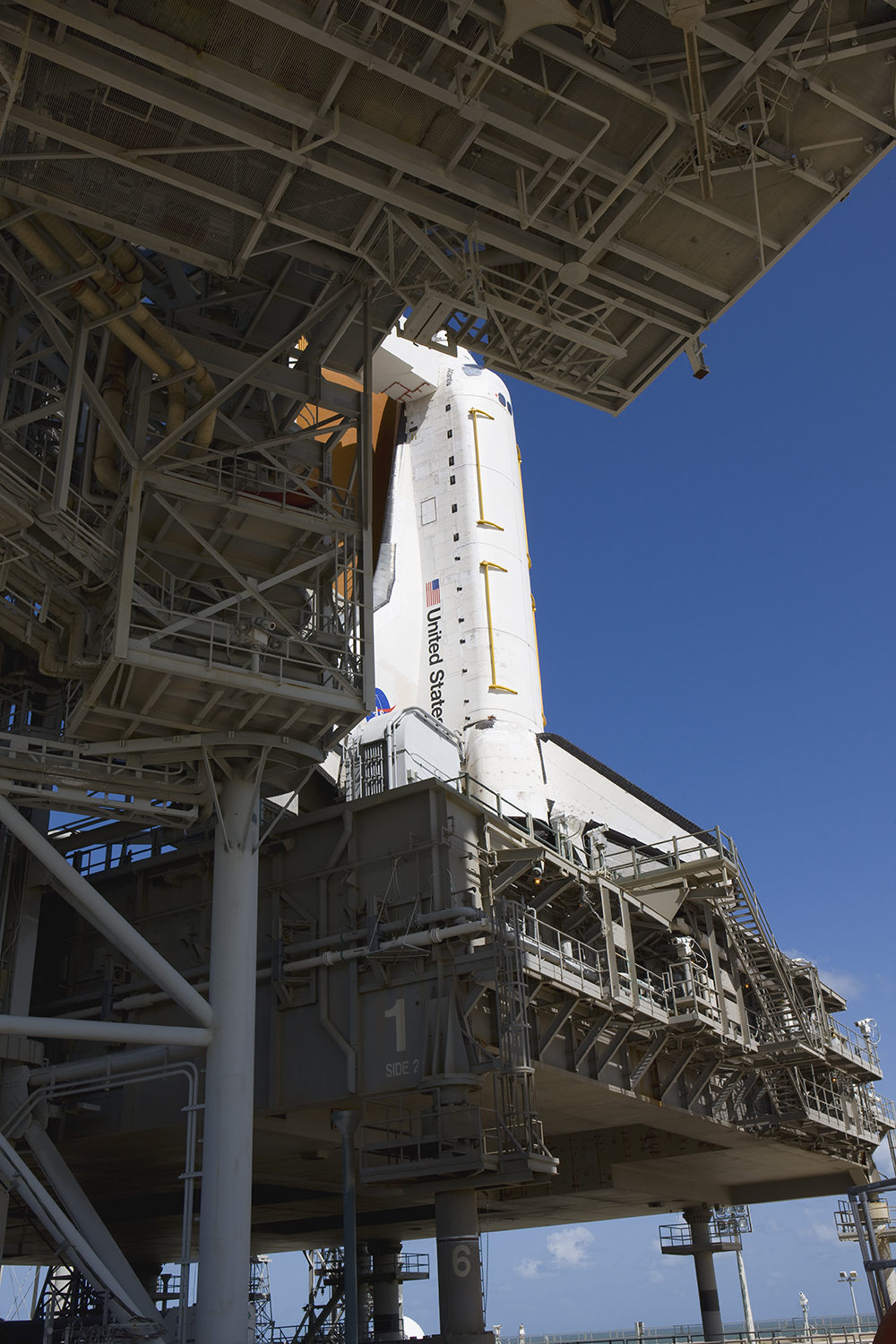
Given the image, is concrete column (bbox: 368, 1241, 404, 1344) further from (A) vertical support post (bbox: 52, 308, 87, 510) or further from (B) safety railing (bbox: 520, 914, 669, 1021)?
(A) vertical support post (bbox: 52, 308, 87, 510)

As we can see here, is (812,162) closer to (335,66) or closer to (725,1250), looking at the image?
(335,66)

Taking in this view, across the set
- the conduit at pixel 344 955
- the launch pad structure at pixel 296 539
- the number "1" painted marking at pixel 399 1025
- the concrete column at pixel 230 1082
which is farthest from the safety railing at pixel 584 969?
the concrete column at pixel 230 1082

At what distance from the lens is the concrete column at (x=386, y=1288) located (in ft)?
110

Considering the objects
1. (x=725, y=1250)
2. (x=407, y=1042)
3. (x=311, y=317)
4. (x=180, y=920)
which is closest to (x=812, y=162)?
(x=311, y=317)

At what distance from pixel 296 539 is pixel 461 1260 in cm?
1282

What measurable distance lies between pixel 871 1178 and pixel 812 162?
101ft

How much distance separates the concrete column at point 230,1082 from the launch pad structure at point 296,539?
59mm

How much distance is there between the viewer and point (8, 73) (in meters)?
13.4

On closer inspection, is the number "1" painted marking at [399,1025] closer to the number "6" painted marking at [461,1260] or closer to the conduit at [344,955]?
the conduit at [344,955]

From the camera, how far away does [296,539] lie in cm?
2067

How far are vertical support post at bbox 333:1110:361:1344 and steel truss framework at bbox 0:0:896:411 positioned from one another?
13.0 m

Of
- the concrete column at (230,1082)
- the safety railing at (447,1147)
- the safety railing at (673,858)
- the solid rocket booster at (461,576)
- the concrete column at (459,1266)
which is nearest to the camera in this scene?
the concrete column at (230,1082)

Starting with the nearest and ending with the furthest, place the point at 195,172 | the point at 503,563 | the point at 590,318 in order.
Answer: the point at 195,172 < the point at 590,318 < the point at 503,563

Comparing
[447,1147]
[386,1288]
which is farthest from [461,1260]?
[386,1288]
